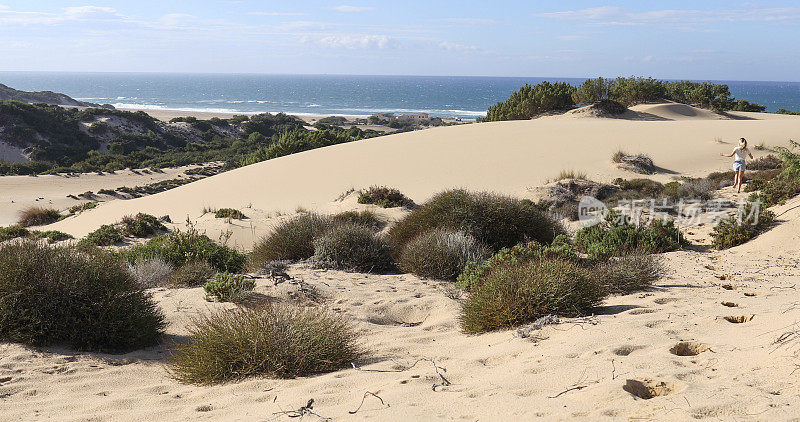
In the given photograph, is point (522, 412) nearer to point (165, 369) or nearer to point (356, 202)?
point (165, 369)

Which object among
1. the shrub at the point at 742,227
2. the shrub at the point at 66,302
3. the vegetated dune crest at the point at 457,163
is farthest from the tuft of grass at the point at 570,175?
the shrub at the point at 66,302

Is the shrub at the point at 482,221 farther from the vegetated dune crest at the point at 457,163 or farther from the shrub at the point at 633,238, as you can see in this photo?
the vegetated dune crest at the point at 457,163

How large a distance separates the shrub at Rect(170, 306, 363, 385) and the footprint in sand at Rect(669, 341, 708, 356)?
7.87 feet

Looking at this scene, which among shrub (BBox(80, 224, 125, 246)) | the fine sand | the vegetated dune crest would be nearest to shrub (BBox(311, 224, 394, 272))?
the fine sand

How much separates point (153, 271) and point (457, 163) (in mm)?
13128

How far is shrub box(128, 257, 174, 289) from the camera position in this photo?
7398 mm

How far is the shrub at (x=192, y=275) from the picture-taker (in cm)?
756

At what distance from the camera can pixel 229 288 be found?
21.2 feet

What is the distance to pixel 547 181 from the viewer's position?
16.4 metres

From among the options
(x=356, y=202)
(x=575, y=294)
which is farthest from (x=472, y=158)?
(x=575, y=294)

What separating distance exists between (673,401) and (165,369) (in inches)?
142

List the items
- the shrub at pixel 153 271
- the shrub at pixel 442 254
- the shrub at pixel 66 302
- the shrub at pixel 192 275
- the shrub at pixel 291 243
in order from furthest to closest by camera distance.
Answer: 1. the shrub at pixel 291 243
2. the shrub at pixel 442 254
3. the shrub at pixel 192 275
4. the shrub at pixel 153 271
5. the shrub at pixel 66 302

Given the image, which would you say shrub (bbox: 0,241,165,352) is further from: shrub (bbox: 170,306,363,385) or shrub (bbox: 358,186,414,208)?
shrub (bbox: 358,186,414,208)

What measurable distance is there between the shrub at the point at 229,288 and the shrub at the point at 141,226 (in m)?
6.83
